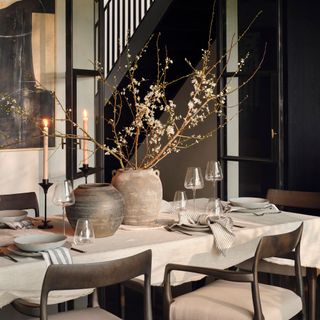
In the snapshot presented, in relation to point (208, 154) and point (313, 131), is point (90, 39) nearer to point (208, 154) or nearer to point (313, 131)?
point (313, 131)

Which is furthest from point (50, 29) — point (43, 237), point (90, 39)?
point (43, 237)

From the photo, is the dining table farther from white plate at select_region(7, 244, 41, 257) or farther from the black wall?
the black wall

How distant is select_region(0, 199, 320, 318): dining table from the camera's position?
2307mm

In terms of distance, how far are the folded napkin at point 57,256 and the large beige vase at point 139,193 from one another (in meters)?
0.65

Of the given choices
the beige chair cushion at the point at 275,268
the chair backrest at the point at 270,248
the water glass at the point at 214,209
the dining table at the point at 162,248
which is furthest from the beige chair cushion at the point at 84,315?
the beige chair cushion at the point at 275,268

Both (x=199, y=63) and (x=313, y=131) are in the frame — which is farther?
(x=199, y=63)

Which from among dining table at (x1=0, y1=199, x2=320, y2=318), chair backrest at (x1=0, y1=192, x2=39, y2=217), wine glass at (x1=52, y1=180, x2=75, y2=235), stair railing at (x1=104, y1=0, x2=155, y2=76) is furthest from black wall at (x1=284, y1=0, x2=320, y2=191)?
wine glass at (x1=52, y1=180, x2=75, y2=235)

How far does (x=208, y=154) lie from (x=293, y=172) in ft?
7.93

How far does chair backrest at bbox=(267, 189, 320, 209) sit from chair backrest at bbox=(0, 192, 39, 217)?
1511 mm

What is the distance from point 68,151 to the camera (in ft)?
17.2

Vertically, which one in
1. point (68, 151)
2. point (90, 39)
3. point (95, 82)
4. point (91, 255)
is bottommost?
point (91, 255)

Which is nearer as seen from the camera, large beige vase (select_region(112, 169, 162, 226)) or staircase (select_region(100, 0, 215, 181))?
large beige vase (select_region(112, 169, 162, 226))

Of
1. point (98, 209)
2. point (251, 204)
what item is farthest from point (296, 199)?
point (98, 209)

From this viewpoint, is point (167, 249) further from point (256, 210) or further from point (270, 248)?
point (256, 210)
